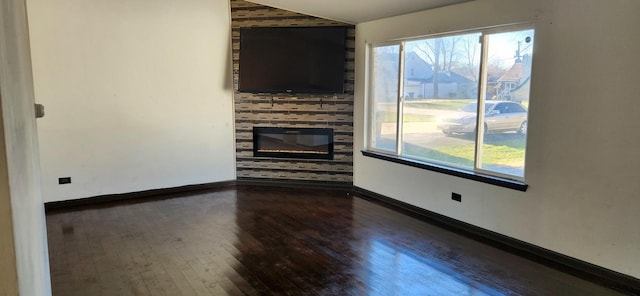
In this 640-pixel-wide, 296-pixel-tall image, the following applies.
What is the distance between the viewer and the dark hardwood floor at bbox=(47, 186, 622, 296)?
10.3 feet

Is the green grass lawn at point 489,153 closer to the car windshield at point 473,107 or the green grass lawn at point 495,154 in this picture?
the green grass lawn at point 495,154

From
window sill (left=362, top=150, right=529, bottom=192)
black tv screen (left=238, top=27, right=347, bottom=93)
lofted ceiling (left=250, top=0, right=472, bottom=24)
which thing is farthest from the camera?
black tv screen (left=238, top=27, right=347, bottom=93)

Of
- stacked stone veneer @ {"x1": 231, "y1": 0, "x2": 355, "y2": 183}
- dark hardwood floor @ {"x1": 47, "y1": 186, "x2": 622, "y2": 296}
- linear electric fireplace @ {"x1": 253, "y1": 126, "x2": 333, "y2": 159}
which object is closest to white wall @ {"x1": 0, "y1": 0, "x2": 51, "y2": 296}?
dark hardwood floor @ {"x1": 47, "y1": 186, "x2": 622, "y2": 296}

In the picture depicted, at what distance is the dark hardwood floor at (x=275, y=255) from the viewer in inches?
124

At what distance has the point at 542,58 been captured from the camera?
356cm

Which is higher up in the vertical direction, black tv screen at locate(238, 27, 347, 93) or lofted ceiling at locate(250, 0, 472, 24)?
lofted ceiling at locate(250, 0, 472, 24)

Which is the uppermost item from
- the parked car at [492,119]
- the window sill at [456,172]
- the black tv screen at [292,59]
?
the black tv screen at [292,59]

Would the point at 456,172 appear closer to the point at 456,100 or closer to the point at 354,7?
the point at 456,100

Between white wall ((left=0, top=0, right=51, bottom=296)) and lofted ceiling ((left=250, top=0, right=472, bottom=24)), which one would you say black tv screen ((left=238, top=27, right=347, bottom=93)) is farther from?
white wall ((left=0, top=0, right=51, bottom=296))

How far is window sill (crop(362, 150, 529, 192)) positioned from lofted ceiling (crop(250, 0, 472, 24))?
5.53 ft

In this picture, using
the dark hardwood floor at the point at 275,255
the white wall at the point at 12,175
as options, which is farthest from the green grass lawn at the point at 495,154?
the white wall at the point at 12,175

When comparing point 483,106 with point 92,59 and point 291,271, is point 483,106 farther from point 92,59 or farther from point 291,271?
point 92,59

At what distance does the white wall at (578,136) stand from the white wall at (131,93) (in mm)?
3489

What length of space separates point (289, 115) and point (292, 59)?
79cm
